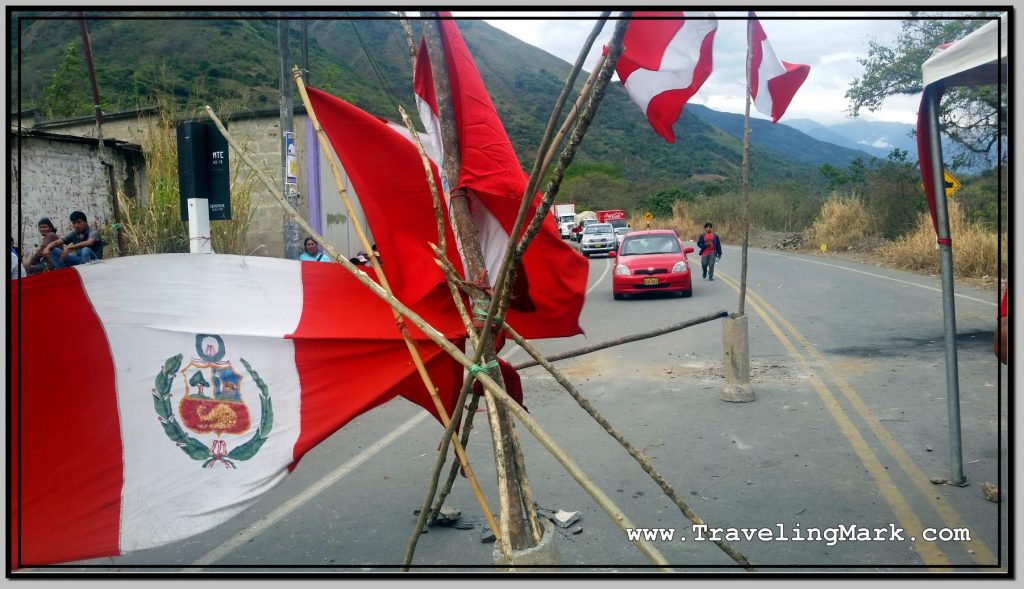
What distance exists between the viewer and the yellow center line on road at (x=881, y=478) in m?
4.16

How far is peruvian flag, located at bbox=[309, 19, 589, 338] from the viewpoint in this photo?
3.73m

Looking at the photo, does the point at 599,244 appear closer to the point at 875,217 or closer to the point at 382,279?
the point at 875,217

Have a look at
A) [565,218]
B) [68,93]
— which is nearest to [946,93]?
[68,93]

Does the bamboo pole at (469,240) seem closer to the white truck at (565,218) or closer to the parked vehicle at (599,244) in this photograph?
the parked vehicle at (599,244)

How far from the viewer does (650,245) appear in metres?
19.1

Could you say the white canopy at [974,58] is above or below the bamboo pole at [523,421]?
above

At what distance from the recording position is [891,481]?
5266 millimetres

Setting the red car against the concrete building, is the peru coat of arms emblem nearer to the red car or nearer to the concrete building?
the concrete building

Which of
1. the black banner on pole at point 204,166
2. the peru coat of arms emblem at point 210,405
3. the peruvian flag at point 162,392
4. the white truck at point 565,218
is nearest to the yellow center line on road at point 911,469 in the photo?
the peruvian flag at point 162,392

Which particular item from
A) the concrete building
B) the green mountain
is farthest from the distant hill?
the concrete building

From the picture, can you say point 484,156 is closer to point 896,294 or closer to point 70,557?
point 70,557

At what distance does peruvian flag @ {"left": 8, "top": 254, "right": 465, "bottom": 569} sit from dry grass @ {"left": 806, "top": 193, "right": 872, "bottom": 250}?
108 ft

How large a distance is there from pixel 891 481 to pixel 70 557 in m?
4.98

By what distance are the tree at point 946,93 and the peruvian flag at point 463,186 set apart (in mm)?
15547
